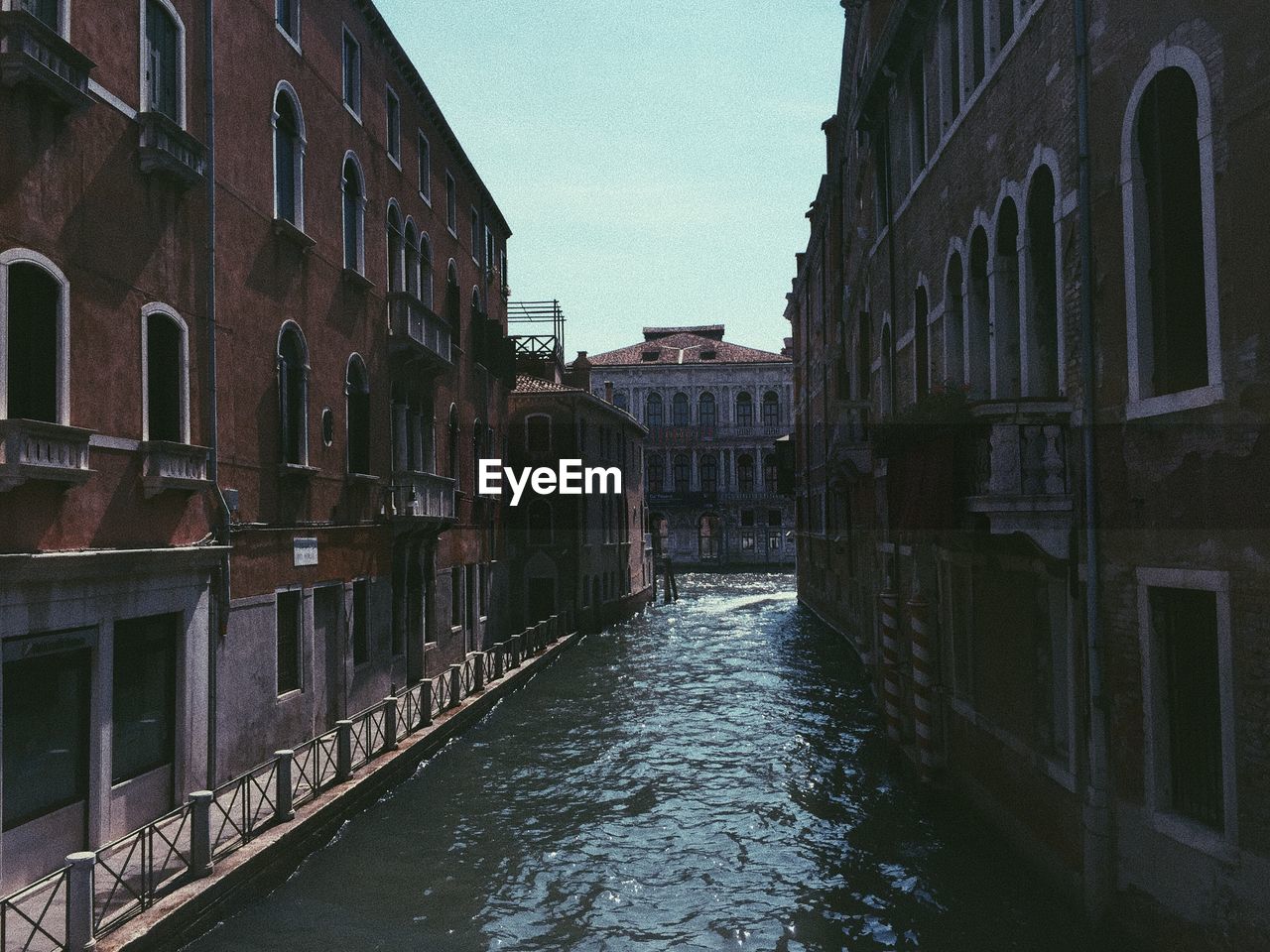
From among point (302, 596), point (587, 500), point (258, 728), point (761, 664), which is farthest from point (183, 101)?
point (587, 500)

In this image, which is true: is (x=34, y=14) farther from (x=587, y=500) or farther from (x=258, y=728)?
(x=587, y=500)

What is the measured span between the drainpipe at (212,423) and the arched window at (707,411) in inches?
2001

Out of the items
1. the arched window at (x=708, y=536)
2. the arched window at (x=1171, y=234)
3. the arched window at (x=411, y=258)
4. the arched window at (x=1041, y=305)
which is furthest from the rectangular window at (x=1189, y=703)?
the arched window at (x=708, y=536)

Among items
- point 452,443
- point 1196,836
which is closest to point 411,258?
point 452,443

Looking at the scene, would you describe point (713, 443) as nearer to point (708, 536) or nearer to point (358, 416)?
point (708, 536)

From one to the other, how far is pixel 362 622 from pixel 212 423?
226 inches

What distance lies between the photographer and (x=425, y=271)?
19.1 m

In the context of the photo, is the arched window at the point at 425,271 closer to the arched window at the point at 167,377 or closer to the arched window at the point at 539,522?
the arched window at the point at 167,377

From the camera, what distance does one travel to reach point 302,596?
12867mm

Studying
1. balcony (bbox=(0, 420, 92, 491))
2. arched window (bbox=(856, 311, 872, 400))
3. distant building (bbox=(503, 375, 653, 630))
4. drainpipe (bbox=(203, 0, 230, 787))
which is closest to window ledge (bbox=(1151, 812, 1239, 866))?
balcony (bbox=(0, 420, 92, 491))

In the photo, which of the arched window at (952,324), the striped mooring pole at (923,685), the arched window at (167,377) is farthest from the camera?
the striped mooring pole at (923,685)

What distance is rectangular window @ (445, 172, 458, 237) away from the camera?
819 inches

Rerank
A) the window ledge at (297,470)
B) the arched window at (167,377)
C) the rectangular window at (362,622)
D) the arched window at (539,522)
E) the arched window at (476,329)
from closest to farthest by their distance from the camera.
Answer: the arched window at (167,377) < the window ledge at (297,470) < the rectangular window at (362,622) < the arched window at (476,329) < the arched window at (539,522)

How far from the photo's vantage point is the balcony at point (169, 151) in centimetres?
920
